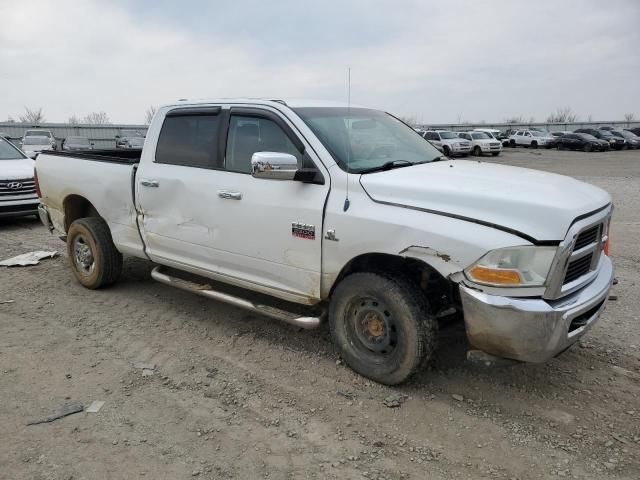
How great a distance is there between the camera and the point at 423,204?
3.25 metres

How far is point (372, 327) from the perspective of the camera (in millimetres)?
3623

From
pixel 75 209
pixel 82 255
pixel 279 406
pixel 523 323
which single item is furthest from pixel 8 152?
pixel 523 323

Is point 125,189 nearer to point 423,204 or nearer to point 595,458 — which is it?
point 423,204

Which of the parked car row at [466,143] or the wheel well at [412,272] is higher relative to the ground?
the wheel well at [412,272]

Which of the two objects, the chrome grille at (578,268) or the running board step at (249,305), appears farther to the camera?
the running board step at (249,305)

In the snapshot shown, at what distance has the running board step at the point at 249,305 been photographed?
12.5ft

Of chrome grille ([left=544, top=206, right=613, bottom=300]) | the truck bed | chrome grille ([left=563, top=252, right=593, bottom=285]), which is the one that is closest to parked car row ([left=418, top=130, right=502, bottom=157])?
the truck bed

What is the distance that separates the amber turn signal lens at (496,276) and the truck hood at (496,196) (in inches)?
9.3

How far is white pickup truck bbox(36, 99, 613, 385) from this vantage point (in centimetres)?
297

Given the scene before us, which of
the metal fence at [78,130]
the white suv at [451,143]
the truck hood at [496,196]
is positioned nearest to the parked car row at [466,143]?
the white suv at [451,143]

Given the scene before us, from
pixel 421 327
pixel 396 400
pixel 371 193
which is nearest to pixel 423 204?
pixel 371 193

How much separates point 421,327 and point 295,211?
1.19 meters

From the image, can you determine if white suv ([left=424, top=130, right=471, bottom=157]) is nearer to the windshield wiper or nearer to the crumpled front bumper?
the windshield wiper

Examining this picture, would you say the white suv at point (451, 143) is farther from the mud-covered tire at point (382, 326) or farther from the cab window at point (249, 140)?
the mud-covered tire at point (382, 326)
